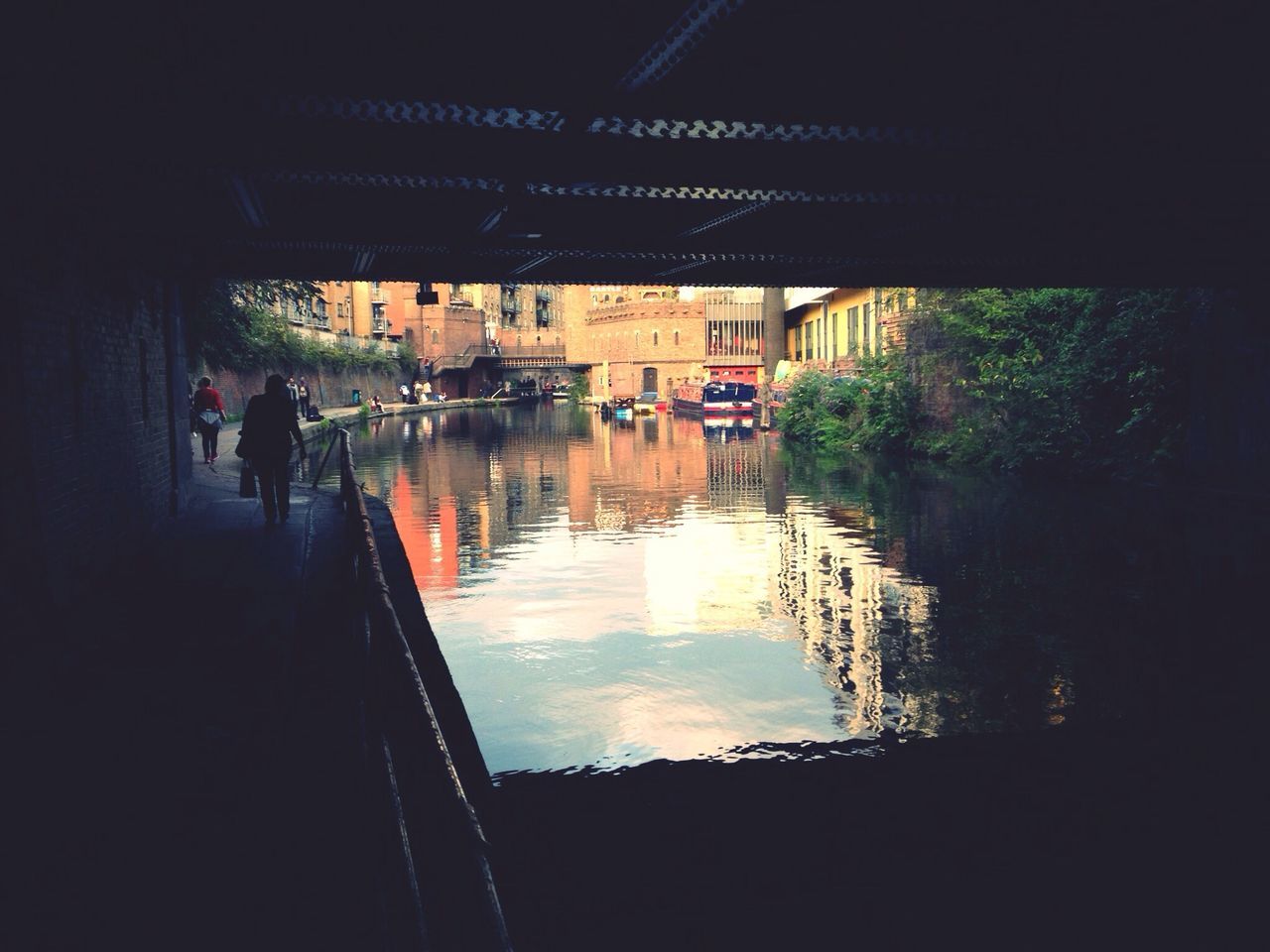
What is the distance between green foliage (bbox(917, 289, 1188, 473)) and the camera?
18.3 metres

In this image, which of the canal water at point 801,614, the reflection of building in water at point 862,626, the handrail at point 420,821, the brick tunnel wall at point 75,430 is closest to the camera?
the handrail at point 420,821

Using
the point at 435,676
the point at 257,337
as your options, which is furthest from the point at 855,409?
the point at 435,676

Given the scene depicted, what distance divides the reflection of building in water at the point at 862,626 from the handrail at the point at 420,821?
133 inches

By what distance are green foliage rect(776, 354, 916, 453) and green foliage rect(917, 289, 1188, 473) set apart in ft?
8.99

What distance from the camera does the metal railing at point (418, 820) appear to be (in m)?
2.25

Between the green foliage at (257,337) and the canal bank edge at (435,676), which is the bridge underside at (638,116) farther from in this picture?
the green foliage at (257,337)

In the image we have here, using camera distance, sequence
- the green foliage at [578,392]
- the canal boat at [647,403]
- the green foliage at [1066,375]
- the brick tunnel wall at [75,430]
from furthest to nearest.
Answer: the green foliage at [578,392], the canal boat at [647,403], the green foliage at [1066,375], the brick tunnel wall at [75,430]

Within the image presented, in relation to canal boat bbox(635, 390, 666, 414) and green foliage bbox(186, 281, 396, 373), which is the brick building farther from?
canal boat bbox(635, 390, 666, 414)

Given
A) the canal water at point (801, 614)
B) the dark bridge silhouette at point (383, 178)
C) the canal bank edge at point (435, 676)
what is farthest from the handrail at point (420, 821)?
the canal water at point (801, 614)

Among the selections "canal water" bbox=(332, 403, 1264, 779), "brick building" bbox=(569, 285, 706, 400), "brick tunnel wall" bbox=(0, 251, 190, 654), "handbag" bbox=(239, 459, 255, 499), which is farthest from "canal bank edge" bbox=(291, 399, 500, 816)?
"brick building" bbox=(569, 285, 706, 400)

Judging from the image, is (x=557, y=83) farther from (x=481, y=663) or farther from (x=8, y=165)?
(x=481, y=663)

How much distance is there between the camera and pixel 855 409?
35.1 m

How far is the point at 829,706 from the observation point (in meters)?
7.32

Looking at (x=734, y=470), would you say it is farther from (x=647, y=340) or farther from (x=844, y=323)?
(x=647, y=340)
